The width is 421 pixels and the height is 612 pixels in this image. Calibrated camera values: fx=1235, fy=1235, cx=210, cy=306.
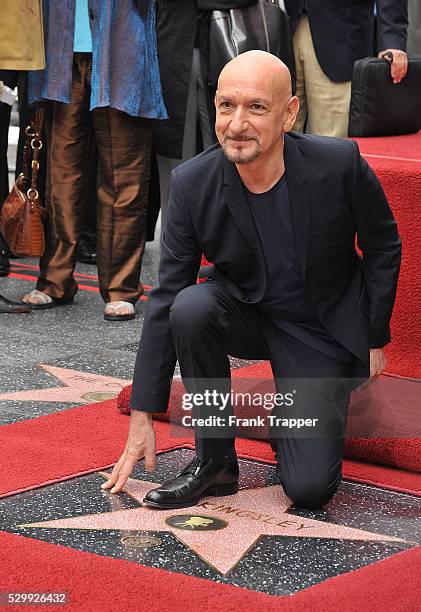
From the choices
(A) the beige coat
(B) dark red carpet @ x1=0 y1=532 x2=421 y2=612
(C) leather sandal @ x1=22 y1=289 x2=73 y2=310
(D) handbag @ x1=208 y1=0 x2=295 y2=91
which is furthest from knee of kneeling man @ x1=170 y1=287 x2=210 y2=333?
(C) leather sandal @ x1=22 y1=289 x2=73 y2=310

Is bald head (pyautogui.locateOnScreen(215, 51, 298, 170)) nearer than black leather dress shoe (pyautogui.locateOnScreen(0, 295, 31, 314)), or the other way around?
bald head (pyautogui.locateOnScreen(215, 51, 298, 170))

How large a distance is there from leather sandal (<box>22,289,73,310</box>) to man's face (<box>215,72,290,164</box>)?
2.47 m

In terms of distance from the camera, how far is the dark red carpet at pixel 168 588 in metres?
2.14

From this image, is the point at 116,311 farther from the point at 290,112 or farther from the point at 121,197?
the point at 290,112

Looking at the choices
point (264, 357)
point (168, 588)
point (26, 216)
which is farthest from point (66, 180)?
point (168, 588)

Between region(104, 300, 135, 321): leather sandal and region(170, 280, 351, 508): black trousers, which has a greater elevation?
region(170, 280, 351, 508): black trousers

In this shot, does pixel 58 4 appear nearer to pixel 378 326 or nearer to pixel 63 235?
pixel 63 235

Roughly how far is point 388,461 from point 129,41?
223 cm

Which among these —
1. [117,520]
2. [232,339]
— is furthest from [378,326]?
[117,520]

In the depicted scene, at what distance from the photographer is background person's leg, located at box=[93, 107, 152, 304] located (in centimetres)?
478

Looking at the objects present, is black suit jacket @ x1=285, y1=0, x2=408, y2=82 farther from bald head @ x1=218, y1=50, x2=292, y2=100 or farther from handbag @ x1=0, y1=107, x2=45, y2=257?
bald head @ x1=218, y1=50, x2=292, y2=100

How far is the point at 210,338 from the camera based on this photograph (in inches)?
110

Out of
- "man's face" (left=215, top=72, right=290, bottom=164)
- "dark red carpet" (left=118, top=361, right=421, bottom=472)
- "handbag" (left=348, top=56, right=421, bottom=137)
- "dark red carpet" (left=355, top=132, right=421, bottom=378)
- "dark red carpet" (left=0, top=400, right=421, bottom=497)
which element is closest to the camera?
"man's face" (left=215, top=72, right=290, bottom=164)

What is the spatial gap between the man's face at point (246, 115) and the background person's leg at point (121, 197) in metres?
2.07
